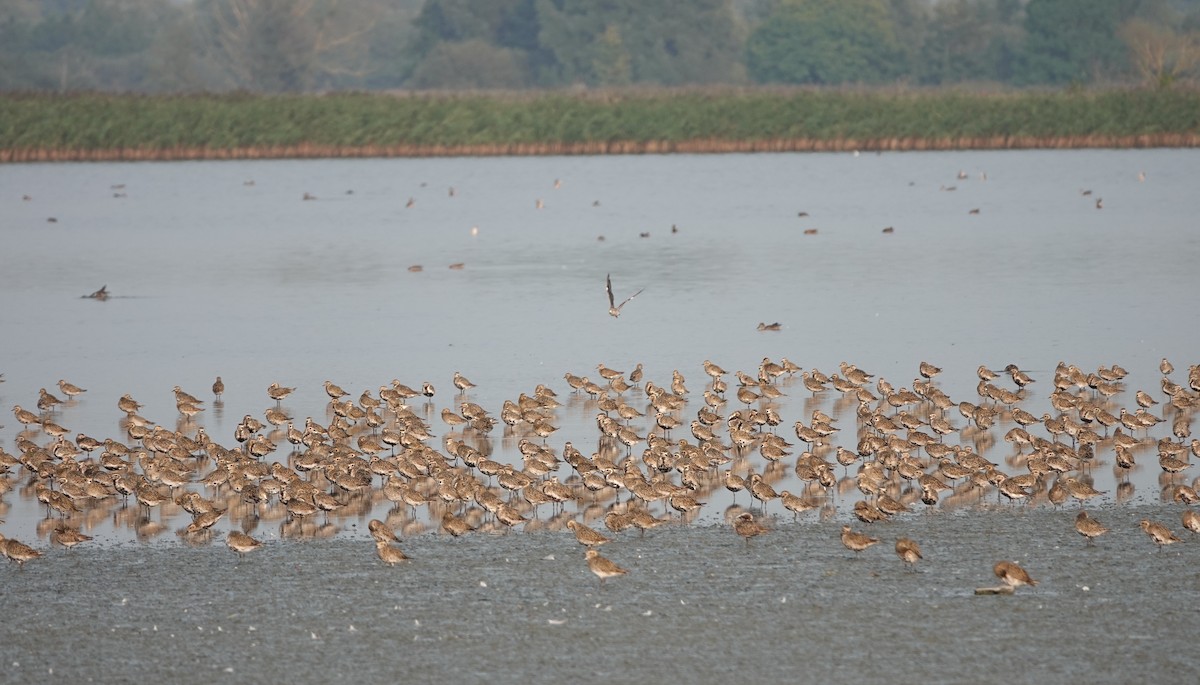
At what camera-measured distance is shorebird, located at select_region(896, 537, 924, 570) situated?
35.6 feet

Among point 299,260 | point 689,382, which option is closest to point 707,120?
point 299,260

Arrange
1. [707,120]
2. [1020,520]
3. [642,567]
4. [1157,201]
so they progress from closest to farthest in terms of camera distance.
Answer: [642,567] < [1020,520] < [1157,201] < [707,120]

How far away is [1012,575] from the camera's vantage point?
1030 centimetres

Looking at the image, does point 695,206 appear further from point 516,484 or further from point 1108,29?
point 1108,29

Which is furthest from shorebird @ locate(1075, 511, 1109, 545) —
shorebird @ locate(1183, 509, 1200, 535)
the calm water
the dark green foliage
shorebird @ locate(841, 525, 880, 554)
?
the dark green foliage

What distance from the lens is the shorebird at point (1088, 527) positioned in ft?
37.1

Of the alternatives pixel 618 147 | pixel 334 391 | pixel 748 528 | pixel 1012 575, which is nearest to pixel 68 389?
pixel 334 391

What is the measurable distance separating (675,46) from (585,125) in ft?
185

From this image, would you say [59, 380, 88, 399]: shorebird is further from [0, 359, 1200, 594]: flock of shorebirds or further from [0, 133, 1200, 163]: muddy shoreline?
[0, 133, 1200, 163]: muddy shoreline

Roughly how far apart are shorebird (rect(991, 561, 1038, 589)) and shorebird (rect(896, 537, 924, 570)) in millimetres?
591

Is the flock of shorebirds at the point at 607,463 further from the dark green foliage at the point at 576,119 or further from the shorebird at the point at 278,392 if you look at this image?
the dark green foliage at the point at 576,119

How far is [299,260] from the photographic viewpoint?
33.6 metres

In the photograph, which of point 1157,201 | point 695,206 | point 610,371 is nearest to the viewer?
point 610,371

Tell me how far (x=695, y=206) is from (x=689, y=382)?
26.4 meters
